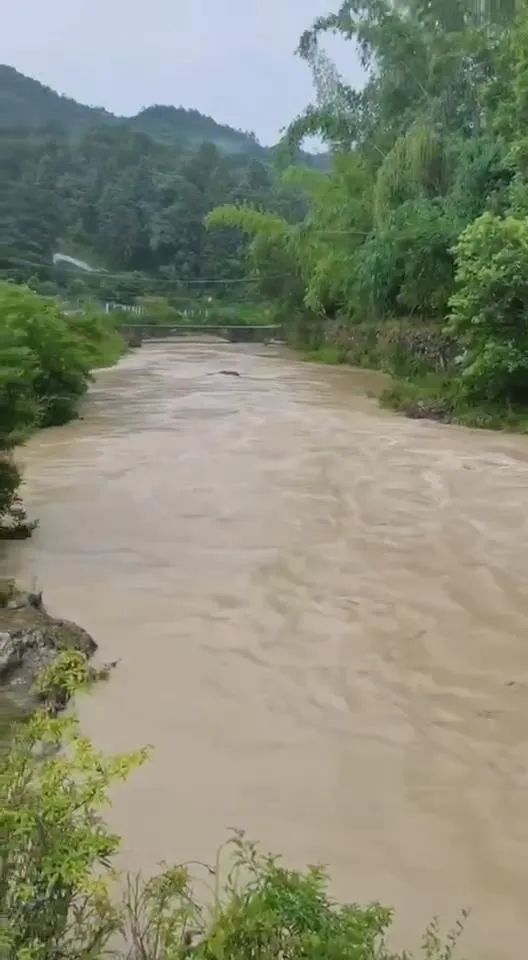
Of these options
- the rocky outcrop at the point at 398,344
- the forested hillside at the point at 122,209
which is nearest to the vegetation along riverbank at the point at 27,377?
the rocky outcrop at the point at 398,344

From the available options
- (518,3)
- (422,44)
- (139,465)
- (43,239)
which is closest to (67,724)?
(139,465)

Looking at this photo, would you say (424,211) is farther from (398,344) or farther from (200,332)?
(200,332)

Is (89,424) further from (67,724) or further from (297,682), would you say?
(67,724)

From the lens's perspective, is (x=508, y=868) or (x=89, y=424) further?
(x=89, y=424)

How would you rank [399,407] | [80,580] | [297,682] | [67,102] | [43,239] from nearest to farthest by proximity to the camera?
[297,682] < [80,580] < [399,407] < [43,239] < [67,102]

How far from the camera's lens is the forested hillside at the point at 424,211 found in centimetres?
1304

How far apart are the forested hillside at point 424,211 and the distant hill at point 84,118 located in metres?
38.3

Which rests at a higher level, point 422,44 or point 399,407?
point 422,44

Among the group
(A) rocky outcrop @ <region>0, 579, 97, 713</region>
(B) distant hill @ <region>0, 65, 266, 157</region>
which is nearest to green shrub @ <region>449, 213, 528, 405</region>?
(A) rocky outcrop @ <region>0, 579, 97, 713</region>

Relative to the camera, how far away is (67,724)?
2357 mm

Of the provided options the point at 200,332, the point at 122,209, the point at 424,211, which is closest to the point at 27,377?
the point at 424,211

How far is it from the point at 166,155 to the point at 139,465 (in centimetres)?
5034

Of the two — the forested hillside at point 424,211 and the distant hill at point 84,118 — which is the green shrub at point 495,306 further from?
the distant hill at point 84,118

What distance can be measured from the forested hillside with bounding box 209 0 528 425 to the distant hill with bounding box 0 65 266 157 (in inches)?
1508
